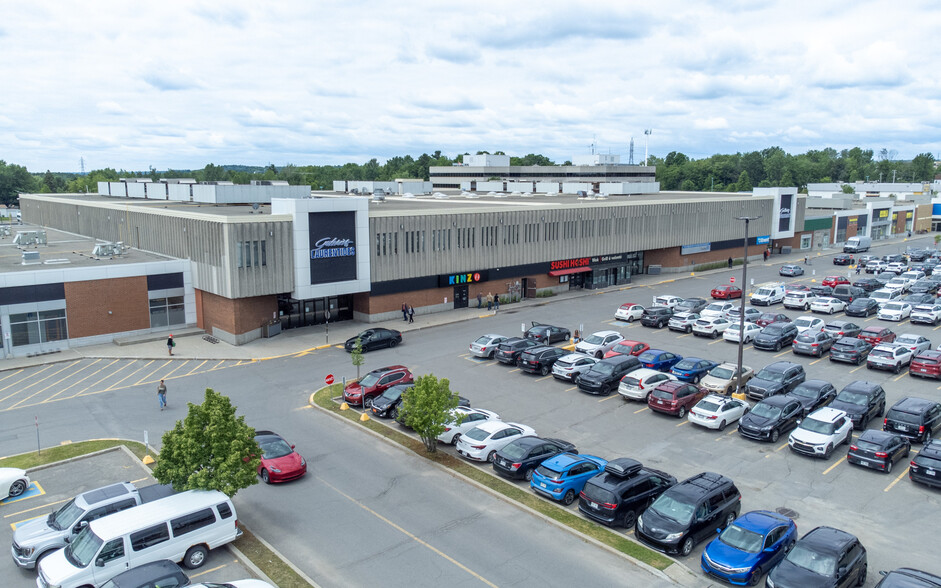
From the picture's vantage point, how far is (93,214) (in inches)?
2494

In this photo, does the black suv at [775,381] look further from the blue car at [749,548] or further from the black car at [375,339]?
the black car at [375,339]

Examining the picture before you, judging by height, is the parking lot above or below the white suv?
below

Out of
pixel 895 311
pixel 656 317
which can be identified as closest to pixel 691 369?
pixel 656 317

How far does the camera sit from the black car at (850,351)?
120 feet

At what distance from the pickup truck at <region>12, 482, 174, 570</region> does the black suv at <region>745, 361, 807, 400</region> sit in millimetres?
24338

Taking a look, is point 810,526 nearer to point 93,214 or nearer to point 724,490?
point 724,490

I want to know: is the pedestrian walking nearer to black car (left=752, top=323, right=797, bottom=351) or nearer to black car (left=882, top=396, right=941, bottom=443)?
black car (left=882, top=396, right=941, bottom=443)

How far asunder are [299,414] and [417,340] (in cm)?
1450

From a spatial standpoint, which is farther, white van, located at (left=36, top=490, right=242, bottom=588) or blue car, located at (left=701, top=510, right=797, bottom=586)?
blue car, located at (left=701, top=510, right=797, bottom=586)

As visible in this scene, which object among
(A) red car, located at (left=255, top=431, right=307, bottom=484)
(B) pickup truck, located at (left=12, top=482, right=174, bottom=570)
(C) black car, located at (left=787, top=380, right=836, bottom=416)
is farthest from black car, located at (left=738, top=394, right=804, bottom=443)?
(B) pickup truck, located at (left=12, top=482, right=174, bottom=570)

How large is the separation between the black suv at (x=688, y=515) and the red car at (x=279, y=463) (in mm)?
10982

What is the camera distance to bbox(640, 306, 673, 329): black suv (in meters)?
45.9

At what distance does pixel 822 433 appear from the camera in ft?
81.4

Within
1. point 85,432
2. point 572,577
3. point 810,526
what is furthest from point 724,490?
point 85,432
